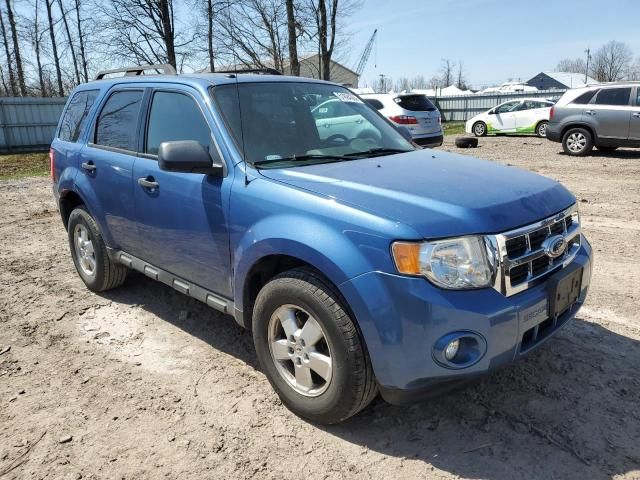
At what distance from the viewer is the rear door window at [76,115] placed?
15.4 ft

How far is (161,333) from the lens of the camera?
4.05 metres

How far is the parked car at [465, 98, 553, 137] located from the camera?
19.1 m

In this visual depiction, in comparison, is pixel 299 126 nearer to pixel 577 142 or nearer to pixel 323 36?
pixel 577 142

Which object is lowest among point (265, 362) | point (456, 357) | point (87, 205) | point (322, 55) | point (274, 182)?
point (265, 362)

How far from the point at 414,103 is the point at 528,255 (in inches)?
468

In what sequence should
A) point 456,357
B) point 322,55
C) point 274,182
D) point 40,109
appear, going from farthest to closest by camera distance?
point 322,55 → point 40,109 → point 274,182 → point 456,357

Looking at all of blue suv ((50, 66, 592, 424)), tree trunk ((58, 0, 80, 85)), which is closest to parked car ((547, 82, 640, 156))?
blue suv ((50, 66, 592, 424))

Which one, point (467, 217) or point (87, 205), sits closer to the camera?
point (467, 217)

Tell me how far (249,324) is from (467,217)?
1.47 meters

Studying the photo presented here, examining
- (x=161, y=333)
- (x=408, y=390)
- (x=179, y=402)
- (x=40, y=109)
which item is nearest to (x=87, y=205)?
(x=161, y=333)

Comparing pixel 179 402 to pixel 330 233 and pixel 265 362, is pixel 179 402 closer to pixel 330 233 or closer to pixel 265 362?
pixel 265 362

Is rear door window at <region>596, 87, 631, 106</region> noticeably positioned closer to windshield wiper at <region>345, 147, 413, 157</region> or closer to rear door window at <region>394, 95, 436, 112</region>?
rear door window at <region>394, 95, 436, 112</region>

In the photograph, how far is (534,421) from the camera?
279 cm

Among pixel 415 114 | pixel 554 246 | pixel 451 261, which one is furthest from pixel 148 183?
pixel 415 114
